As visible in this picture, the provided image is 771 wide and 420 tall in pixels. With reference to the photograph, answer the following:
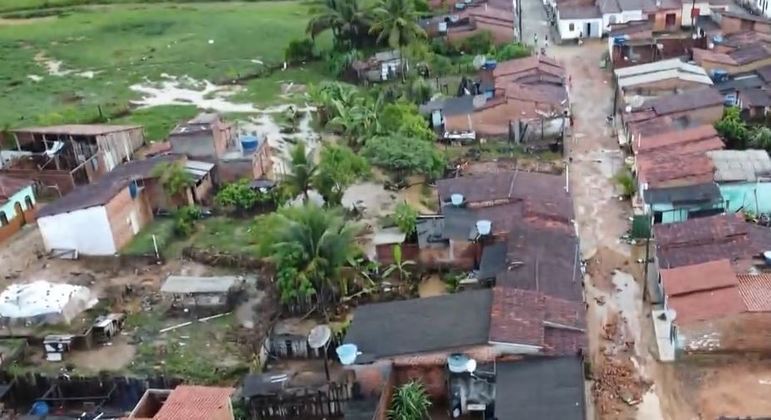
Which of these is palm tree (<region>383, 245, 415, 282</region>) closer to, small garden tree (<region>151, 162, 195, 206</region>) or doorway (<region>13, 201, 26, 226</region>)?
small garden tree (<region>151, 162, 195, 206</region>)

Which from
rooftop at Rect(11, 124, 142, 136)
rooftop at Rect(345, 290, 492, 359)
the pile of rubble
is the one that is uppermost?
rooftop at Rect(11, 124, 142, 136)

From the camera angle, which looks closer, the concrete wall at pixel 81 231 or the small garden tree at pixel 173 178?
the concrete wall at pixel 81 231

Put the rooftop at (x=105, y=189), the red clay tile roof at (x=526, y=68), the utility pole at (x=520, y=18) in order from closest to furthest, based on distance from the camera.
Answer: the rooftop at (x=105, y=189) → the red clay tile roof at (x=526, y=68) → the utility pole at (x=520, y=18)

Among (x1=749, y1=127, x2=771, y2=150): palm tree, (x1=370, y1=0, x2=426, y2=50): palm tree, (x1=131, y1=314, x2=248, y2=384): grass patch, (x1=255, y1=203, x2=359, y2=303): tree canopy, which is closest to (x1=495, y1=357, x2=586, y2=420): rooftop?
(x1=255, y1=203, x2=359, y2=303): tree canopy

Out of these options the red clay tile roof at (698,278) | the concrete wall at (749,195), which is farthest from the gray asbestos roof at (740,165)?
the red clay tile roof at (698,278)

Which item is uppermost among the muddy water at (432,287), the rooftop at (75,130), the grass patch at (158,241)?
the rooftop at (75,130)

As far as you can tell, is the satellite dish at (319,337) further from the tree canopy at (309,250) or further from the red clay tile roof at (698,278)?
the red clay tile roof at (698,278)

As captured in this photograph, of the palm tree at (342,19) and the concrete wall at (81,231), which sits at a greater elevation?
the palm tree at (342,19)
